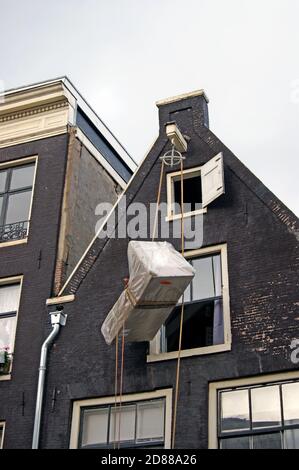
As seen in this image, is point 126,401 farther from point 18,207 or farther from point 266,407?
point 18,207

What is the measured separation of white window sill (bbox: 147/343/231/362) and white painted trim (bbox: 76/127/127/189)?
20.9 feet

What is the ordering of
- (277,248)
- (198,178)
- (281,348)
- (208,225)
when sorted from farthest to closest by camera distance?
(198,178)
(208,225)
(277,248)
(281,348)

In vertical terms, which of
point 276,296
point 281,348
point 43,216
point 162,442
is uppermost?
point 43,216

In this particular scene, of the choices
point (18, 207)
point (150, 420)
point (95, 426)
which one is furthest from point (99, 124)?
point (150, 420)

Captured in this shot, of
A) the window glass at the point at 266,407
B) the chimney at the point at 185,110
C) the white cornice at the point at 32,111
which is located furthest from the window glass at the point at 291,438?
the white cornice at the point at 32,111

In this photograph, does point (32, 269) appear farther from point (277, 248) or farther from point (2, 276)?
point (277, 248)

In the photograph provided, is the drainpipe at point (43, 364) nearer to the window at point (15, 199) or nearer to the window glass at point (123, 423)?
the window glass at point (123, 423)

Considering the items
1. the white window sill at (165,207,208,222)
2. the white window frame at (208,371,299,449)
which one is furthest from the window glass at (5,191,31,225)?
the white window frame at (208,371,299,449)

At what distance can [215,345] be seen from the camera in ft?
42.1

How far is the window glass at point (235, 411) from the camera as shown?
12070 millimetres

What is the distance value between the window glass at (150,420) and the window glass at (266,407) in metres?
1.63

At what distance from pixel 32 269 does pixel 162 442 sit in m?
4.94

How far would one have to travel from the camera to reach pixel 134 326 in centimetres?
1280

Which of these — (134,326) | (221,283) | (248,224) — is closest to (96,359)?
(134,326)
